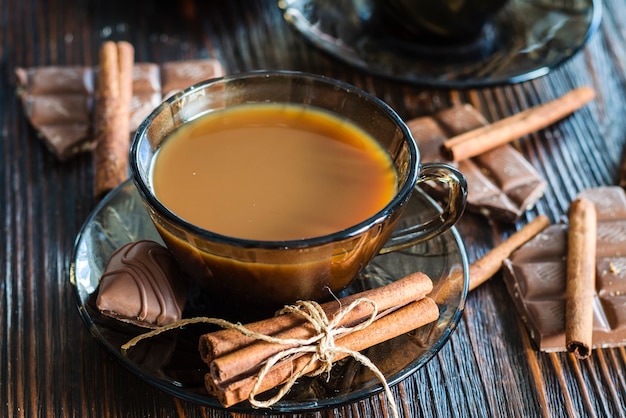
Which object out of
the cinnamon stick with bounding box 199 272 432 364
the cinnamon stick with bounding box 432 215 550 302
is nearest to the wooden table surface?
the cinnamon stick with bounding box 432 215 550 302

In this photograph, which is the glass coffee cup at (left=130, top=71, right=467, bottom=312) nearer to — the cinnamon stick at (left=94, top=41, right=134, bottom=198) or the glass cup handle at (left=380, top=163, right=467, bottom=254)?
the glass cup handle at (left=380, top=163, right=467, bottom=254)

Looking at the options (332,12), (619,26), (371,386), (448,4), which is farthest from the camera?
(619,26)

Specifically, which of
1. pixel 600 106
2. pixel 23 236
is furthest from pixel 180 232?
pixel 600 106

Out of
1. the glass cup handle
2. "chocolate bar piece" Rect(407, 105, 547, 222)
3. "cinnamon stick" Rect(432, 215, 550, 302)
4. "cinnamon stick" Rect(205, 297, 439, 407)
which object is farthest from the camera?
"chocolate bar piece" Rect(407, 105, 547, 222)

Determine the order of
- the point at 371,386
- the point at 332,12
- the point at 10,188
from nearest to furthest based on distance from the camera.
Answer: the point at 371,386
the point at 10,188
the point at 332,12

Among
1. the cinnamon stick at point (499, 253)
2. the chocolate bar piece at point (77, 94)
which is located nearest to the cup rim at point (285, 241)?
the cinnamon stick at point (499, 253)

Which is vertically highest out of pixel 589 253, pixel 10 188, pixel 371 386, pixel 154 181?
pixel 10 188

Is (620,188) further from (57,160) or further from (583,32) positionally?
(57,160)
